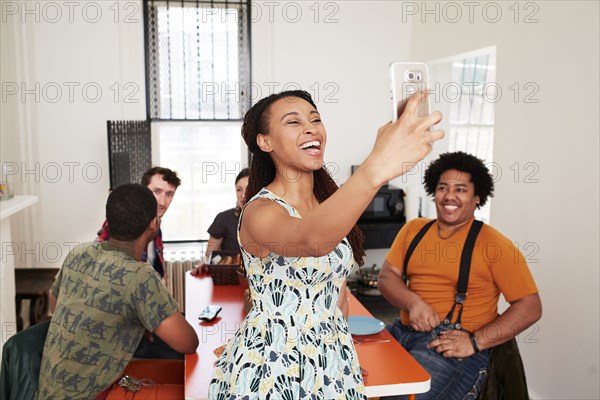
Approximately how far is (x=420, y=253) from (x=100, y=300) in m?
1.38

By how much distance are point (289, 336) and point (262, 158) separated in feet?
1.48

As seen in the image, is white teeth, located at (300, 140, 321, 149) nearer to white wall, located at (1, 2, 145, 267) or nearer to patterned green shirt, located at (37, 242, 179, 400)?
patterned green shirt, located at (37, 242, 179, 400)

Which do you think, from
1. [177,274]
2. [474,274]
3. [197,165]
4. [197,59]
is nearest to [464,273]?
[474,274]

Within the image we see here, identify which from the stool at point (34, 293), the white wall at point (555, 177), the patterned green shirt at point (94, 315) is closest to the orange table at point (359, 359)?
the patterned green shirt at point (94, 315)

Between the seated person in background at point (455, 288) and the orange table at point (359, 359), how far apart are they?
0.27m

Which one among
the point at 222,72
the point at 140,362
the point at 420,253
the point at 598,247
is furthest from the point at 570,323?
the point at 222,72

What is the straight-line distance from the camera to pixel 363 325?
225cm

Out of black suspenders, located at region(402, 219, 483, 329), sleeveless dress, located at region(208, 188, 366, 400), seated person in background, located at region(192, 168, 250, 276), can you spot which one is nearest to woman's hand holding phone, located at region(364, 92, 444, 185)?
sleeveless dress, located at region(208, 188, 366, 400)

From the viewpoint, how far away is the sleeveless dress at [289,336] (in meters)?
1.38

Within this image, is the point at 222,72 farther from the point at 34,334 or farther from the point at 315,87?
the point at 34,334

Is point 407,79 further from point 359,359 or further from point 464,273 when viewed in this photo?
point 464,273

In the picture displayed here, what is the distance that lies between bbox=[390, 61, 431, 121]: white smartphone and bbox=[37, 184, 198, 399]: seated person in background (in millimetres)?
1166

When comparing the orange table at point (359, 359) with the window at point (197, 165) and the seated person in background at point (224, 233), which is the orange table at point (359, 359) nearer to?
the seated person in background at point (224, 233)

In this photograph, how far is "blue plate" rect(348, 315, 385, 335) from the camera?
85.9 inches
